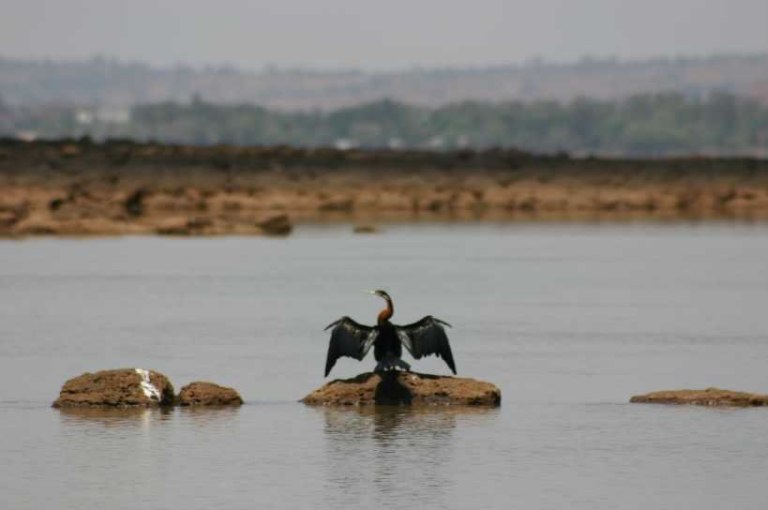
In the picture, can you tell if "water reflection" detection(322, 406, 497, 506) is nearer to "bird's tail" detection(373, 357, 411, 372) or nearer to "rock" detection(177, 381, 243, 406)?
"bird's tail" detection(373, 357, 411, 372)

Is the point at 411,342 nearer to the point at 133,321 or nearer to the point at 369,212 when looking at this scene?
the point at 133,321

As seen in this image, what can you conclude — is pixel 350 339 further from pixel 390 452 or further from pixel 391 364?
pixel 390 452

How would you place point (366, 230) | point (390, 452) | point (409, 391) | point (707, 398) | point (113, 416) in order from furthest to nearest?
point (366, 230)
point (707, 398)
point (409, 391)
point (113, 416)
point (390, 452)

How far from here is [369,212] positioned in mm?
77312

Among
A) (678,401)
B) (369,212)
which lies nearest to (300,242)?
(369,212)

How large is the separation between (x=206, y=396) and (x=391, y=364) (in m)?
1.93

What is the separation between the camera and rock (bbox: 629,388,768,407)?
2081 centimetres

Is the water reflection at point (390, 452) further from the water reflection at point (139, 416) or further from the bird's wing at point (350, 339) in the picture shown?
the water reflection at point (139, 416)

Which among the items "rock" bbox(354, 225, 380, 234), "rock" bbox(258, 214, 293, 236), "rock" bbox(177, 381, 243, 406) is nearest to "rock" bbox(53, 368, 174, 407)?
"rock" bbox(177, 381, 243, 406)

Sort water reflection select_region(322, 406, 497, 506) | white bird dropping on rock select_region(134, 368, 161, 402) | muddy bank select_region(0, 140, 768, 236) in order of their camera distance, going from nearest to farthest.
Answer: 1. water reflection select_region(322, 406, 497, 506)
2. white bird dropping on rock select_region(134, 368, 161, 402)
3. muddy bank select_region(0, 140, 768, 236)

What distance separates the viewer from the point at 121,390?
2058 cm

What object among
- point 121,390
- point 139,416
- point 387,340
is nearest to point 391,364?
point 387,340

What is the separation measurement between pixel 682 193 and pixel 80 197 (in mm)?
28027

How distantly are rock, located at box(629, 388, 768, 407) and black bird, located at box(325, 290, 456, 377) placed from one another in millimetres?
2333
